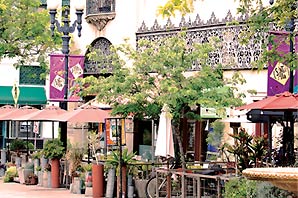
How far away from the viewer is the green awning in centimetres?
5078

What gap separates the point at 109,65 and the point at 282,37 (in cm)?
651

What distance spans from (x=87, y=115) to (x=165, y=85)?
5.94 metres

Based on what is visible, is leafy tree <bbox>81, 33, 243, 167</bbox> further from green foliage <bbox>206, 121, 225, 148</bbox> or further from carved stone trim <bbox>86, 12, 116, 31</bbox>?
carved stone trim <bbox>86, 12, 116, 31</bbox>

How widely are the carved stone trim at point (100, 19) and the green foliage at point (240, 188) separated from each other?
18.4 m

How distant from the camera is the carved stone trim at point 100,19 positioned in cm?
3775

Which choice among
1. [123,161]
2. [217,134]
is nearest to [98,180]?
[123,161]

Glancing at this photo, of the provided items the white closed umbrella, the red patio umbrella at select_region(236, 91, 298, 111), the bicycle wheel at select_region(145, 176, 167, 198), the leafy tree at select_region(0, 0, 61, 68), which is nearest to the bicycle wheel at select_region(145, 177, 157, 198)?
the bicycle wheel at select_region(145, 176, 167, 198)

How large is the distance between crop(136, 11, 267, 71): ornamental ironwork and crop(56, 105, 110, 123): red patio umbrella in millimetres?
3527

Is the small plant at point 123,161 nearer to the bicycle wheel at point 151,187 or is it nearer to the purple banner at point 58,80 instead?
the bicycle wheel at point 151,187

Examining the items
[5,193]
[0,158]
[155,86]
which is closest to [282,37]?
[155,86]

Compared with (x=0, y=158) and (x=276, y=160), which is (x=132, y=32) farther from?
(x=276, y=160)

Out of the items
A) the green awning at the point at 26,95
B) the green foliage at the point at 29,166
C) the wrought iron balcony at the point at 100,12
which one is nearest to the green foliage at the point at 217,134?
the green foliage at the point at 29,166

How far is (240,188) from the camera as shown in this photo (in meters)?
19.6

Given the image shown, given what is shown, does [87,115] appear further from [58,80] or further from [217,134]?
[58,80]
